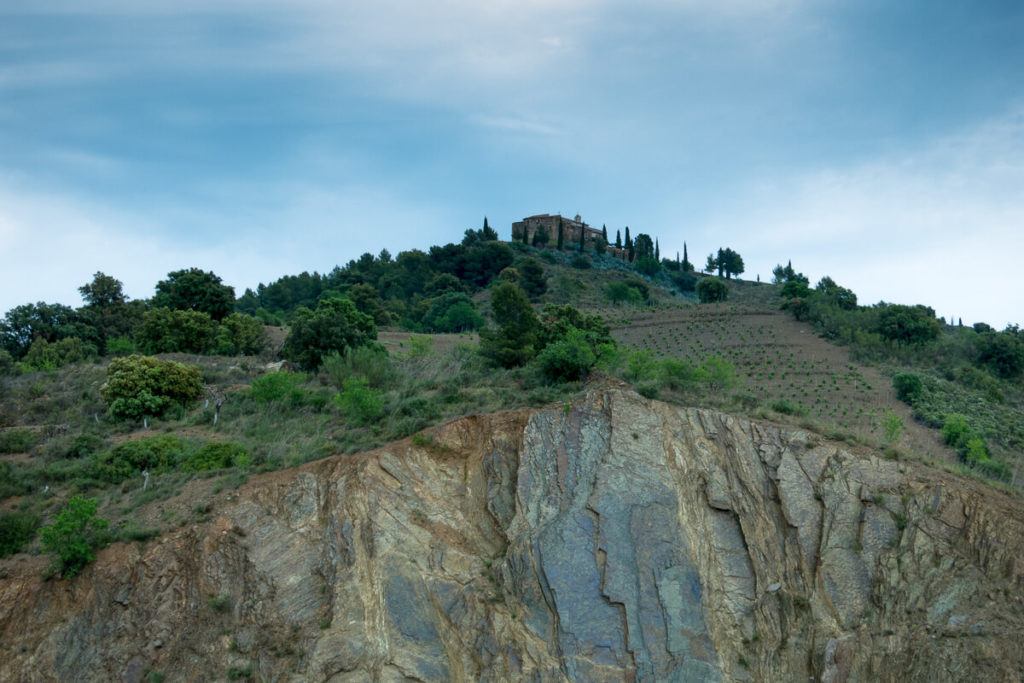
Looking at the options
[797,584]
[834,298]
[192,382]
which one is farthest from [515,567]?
[834,298]

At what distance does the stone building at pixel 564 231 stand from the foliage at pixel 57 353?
66.2m

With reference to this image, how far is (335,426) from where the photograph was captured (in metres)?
26.9

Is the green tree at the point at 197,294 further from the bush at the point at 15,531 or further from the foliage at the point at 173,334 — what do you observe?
the bush at the point at 15,531

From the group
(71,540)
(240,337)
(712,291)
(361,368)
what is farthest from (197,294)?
(712,291)

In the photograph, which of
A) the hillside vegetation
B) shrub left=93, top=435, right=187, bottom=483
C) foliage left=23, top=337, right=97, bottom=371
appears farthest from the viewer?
foliage left=23, top=337, right=97, bottom=371

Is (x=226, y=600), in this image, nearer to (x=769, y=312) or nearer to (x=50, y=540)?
(x=50, y=540)

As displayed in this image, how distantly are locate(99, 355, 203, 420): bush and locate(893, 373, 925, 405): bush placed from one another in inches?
1303

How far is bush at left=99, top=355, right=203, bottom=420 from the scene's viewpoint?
31.7m

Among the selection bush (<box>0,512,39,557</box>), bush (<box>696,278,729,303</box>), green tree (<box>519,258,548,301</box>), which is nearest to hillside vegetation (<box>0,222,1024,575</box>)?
bush (<box>0,512,39,557</box>)

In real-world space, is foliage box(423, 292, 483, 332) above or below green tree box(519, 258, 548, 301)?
below

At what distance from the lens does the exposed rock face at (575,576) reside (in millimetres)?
17859

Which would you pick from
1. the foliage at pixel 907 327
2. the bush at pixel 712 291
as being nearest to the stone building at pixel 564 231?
the bush at pixel 712 291

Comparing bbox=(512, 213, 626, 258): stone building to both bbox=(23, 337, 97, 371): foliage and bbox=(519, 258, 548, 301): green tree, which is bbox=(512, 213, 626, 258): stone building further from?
bbox=(23, 337, 97, 371): foliage

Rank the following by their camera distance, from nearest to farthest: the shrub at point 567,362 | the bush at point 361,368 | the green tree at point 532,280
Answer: the shrub at point 567,362, the bush at point 361,368, the green tree at point 532,280
